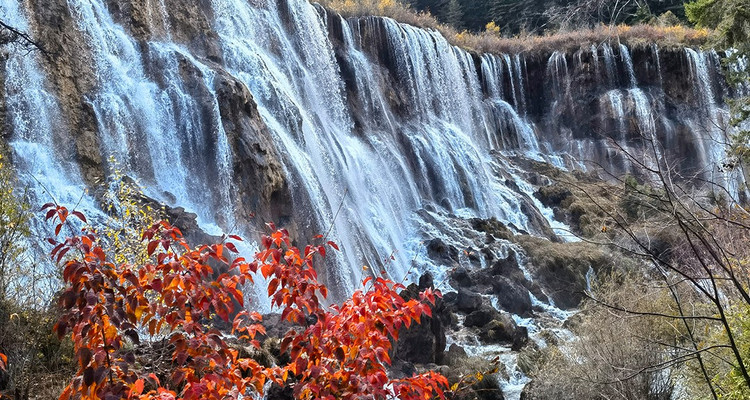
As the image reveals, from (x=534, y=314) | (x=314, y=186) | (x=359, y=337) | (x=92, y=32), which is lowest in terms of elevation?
(x=534, y=314)

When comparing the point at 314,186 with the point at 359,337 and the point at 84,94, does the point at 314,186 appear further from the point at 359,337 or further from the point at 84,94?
the point at 359,337

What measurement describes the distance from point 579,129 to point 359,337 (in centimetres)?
3456

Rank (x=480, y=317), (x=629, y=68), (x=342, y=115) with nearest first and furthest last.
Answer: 1. (x=480, y=317)
2. (x=342, y=115)
3. (x=629, y=68)

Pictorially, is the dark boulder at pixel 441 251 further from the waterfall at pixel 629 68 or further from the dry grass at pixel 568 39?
the waterfall at pixel 629 68

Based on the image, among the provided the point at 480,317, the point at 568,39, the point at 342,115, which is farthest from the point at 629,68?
the point at 480,317

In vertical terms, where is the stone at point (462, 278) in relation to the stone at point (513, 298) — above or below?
above

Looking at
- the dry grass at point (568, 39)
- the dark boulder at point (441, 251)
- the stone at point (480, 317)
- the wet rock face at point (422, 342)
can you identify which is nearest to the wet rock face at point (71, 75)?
the wet rock face at point (422, 342)

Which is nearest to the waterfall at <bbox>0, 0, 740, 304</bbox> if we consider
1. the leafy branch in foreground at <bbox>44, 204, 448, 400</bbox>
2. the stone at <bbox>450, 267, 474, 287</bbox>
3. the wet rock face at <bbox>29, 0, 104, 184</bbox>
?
the wet rock face at <bbox>29, 0, 104, 184</bbox>

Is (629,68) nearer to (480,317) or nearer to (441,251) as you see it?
(441,251)

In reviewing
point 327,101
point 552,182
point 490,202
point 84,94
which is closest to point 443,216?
point 490,202

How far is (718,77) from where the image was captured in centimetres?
3616

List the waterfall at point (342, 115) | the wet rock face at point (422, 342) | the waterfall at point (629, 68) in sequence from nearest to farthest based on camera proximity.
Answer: the wet rock face at point (422, 342), the waterfall at point (342, 115), the waterfall at point (629, 68)

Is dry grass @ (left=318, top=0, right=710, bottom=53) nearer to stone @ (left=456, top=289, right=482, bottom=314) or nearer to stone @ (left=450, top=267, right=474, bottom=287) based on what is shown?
stone @ (left=450, top=267, right=474, bottom=287)

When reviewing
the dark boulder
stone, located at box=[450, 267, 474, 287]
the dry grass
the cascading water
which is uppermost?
the dry grass
